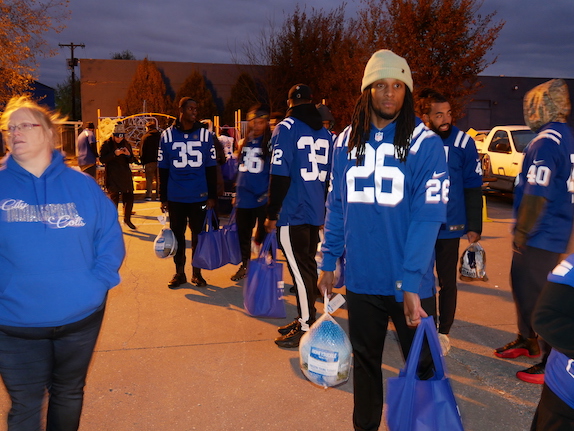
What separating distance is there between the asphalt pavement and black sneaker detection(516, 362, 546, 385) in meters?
0.07

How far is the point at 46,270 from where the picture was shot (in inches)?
92.9

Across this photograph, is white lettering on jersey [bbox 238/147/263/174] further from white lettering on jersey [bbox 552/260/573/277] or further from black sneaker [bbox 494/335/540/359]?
white lettering on jersey [bbox 552/260/573/277]

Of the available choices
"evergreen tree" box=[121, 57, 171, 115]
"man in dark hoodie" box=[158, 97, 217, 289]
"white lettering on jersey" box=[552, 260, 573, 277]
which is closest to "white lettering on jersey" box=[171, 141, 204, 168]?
"man in dark hoodie" box=[158, 97, 217, 289]

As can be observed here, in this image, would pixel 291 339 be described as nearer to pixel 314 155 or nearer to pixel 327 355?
pixel 314 155

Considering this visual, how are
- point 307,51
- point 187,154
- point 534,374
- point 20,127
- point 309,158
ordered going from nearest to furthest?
1. point 20,127
2. point 534,374
3. point 309,158
4. point 187,154
5. point 307,51

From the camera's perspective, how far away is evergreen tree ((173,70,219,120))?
2788 centimetres

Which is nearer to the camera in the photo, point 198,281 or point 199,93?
point 198,281

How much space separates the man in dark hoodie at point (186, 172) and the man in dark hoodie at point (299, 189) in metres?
1.89

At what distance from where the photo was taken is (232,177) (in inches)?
406

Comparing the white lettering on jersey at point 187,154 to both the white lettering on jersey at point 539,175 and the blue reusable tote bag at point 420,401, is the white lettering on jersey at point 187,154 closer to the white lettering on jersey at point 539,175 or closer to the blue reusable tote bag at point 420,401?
the white lettering on jersey at point 539,175

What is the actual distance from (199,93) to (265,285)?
80.7 ft

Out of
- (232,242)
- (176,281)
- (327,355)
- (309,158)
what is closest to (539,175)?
(309,158)

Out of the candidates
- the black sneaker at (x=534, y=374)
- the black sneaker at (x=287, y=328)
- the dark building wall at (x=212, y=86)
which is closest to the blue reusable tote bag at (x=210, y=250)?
the black sneaker at (x=287, y=328)

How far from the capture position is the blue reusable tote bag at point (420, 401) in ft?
7.18
